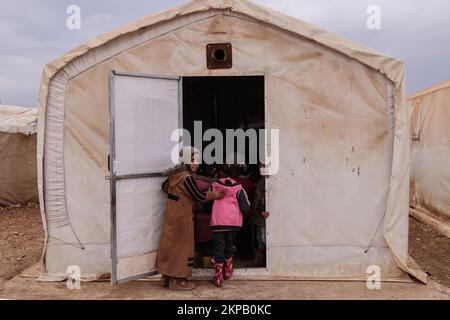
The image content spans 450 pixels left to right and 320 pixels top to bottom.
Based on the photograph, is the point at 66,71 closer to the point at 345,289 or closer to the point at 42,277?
the point at 42,277

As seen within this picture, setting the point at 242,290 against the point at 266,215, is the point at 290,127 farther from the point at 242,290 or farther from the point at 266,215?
the point at 242,290

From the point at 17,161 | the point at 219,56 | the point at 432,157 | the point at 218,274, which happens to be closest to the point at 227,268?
the point at 218,274

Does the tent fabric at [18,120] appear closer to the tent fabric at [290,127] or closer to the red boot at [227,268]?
the tent fabric at [290,127]

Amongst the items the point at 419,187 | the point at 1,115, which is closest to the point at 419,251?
the point at 419,187

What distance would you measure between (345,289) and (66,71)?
390 cm

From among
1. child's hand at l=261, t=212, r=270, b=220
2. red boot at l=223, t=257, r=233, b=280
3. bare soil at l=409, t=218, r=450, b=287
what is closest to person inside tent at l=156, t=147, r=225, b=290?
red boot at l=223, t=257, r=233, b=280

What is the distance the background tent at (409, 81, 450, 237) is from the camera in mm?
8422

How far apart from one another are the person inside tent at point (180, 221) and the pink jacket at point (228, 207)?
0.08 m

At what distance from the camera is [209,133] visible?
32.4ft

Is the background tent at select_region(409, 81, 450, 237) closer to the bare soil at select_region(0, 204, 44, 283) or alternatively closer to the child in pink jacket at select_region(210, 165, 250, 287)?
the child in pink jacket at select_region(210, 165, 250, 287)

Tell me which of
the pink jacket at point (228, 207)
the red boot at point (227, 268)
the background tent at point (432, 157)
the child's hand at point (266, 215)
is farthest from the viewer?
the background tent at point (432, 157)

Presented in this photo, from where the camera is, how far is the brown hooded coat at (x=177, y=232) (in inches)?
195

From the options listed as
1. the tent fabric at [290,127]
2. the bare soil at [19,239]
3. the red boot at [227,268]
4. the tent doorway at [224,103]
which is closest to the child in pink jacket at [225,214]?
the red boot at [227,268]

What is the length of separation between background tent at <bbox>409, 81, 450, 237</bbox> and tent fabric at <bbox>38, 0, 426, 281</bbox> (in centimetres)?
319
